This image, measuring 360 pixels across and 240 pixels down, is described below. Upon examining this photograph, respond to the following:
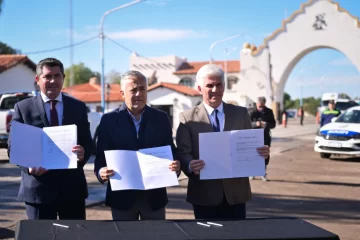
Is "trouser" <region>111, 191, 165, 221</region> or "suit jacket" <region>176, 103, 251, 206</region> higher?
"suit jacket" <region>176, 103, 251, 206</region>

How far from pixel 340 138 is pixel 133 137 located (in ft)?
44.4

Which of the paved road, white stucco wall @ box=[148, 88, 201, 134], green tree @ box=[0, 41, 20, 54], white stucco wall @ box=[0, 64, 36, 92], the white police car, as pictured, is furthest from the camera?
green tree @ box=[0, 41, 20, 54]

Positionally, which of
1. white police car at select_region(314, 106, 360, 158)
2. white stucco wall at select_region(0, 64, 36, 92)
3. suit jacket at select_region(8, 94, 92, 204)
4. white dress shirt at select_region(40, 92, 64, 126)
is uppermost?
white stucco wall at select_region(0, 64, 36, 92)

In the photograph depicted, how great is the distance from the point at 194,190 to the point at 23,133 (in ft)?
4.78

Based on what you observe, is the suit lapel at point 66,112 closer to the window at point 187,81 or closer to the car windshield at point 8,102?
the car windshield at point 8,102

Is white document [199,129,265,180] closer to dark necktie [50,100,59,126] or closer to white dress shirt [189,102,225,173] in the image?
white dress shirt [189,102,225,173]

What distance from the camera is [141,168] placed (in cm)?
374

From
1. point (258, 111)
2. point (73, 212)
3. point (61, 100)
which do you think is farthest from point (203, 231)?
point (258, 111)

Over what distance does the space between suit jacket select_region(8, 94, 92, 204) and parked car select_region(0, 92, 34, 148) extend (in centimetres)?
1228

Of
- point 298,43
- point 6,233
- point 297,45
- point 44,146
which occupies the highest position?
point 298,43

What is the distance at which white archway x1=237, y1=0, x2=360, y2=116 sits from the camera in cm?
4784

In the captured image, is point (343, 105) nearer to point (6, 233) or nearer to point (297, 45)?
point (297, 45)

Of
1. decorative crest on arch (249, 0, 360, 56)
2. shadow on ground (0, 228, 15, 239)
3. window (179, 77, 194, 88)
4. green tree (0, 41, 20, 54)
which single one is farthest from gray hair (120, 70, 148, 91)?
window (179, 77, 194, 88)

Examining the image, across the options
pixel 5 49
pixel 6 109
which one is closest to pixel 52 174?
pixel 6 109
